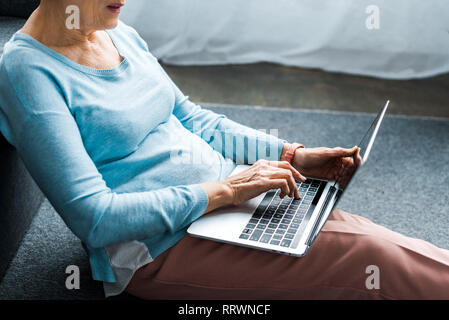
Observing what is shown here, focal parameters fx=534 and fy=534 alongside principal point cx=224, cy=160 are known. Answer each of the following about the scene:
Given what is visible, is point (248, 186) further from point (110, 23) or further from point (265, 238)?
point (110, 23)

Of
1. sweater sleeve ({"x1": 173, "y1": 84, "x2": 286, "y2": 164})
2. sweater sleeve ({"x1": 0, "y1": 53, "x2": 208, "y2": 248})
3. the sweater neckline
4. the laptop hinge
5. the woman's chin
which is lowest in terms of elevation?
the laptop hinge

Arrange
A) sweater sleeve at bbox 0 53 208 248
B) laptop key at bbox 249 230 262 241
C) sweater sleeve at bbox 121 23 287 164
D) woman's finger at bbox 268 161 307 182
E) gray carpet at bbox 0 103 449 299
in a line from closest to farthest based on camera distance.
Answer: sweater sleeve at bbox 0 53 208 248, laptop key at bbox 249 230 262 241, woman's finger at bbox 268 161 307 182, sweater sleeve at bbox 121 23 287 164, gray carpet at bbox 0 103 449 299

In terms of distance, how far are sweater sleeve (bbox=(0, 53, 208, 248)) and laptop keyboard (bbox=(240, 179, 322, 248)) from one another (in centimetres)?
15

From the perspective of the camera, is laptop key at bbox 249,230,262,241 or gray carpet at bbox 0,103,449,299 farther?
gray carpet at bbox 0,103,449,299

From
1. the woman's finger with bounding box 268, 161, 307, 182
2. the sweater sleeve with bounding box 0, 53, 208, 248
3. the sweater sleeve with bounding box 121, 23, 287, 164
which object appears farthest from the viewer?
the sweater sleeve with bounding box 121, 23, 287, 164

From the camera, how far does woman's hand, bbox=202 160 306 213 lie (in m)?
1.03

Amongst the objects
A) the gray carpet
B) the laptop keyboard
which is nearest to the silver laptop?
the laptop keyboard

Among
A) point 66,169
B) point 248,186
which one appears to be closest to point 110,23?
point 66,169

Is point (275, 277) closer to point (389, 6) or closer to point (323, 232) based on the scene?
point (323, 232)

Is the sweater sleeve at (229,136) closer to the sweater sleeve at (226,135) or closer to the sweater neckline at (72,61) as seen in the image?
the sweater sleeve at (226,135)

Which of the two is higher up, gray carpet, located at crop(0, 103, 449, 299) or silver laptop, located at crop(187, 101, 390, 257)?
silver laptop, located at crop(187, 101, 390, 257)

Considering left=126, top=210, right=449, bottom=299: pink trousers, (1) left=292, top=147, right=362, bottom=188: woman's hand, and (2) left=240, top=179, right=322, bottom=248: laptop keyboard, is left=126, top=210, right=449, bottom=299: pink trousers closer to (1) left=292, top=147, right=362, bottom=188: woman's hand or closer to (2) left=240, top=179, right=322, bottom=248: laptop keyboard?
(2) left=240, top=179, right=322, bottom=248: laptop keyboard

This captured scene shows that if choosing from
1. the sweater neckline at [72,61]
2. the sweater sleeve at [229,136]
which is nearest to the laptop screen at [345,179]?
the sweater sleeve at [229,136]
